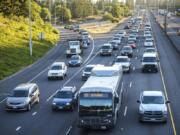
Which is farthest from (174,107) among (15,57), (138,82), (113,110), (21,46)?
(21,46)

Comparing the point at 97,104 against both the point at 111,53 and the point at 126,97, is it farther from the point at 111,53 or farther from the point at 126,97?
the point at 111,53

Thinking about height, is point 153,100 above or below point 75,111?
above

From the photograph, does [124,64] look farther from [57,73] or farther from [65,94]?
→ [65,94]

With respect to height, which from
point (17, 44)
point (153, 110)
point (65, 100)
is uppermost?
point (153, 110)

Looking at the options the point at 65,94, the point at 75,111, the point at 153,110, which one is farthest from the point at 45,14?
the point at 153,110

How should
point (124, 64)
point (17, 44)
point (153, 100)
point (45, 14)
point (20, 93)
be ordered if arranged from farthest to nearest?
point (45, 14)
point (17, 44)
point (124, 64)
point (20, 93)
point (153, 100)

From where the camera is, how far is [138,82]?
4703cm

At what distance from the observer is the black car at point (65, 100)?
3494 centimetres

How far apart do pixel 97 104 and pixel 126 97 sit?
37.6ft

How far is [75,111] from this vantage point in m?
35.2

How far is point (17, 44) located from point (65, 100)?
43.9 meters

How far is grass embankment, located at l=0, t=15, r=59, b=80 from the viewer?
203 feet

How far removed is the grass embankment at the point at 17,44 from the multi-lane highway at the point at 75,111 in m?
1.68

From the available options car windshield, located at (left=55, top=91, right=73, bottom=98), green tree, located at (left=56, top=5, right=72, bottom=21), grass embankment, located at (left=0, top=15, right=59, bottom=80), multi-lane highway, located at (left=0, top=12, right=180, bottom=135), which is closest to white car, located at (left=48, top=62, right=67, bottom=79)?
multi-lane highway, located at (left=0, top=12, right=180, bottom=135)
